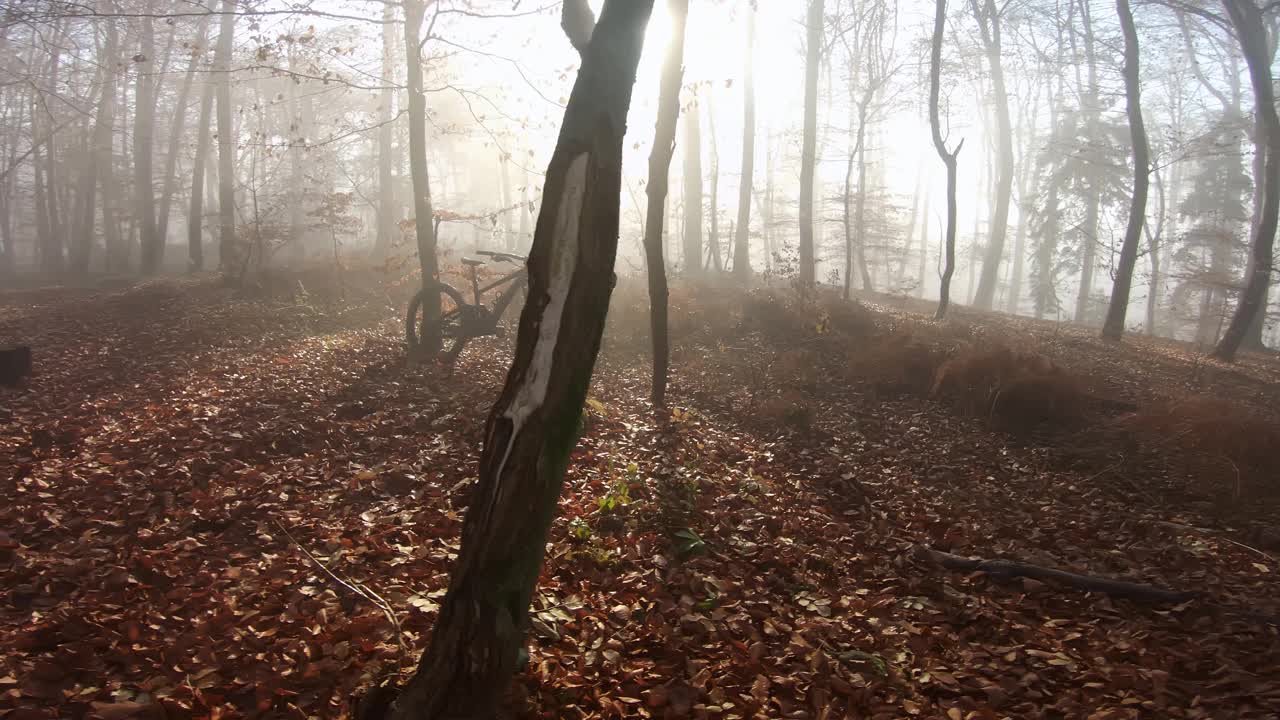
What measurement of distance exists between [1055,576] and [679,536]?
2853 mm

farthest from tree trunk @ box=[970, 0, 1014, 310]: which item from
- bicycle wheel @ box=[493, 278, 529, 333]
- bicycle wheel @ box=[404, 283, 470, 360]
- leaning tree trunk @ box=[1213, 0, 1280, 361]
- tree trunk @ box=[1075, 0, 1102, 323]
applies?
bicycle wheel @ box=[404, 283, 470, 360]

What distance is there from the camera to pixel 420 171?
1073 centimetres

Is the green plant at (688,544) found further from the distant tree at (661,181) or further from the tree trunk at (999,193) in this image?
the tree trunk at (999,193)

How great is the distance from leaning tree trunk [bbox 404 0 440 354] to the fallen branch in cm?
786

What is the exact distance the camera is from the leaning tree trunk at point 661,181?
28.2 feet

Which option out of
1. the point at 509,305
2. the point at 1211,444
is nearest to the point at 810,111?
the point at 509,305

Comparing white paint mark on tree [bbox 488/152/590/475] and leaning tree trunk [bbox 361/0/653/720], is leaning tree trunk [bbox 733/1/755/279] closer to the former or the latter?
leaning tree trunk [bbox 361/0/653/720]

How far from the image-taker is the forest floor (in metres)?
3.48

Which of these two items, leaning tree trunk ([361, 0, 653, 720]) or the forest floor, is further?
the forest floor

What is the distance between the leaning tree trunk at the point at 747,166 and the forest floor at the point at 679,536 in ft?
30.5

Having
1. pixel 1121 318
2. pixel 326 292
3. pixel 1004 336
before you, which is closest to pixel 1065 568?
pixel 1004 336

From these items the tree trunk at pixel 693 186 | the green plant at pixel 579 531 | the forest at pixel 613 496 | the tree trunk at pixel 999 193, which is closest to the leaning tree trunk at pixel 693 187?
the tree trunk at pixel 693 186

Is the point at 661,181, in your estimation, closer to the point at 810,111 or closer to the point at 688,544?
the point at 688,544

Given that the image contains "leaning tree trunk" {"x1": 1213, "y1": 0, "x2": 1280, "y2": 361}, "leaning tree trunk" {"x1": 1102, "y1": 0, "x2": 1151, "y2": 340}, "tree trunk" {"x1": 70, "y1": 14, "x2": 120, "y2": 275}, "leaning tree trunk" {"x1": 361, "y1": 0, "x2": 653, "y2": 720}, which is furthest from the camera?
"tree trunk" {"x1": 70, "y1": 14, "x2": 120, "y2": 275}
